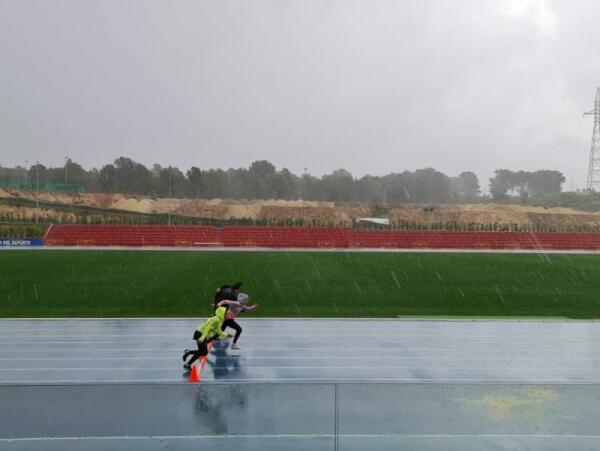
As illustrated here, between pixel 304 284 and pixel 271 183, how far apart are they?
87.0 metres

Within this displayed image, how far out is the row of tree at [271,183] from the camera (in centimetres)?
10256

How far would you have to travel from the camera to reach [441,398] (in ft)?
20.0

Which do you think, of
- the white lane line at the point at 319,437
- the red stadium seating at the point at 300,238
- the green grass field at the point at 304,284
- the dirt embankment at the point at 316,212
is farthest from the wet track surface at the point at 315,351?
the dirt embankment at the point at 316,212

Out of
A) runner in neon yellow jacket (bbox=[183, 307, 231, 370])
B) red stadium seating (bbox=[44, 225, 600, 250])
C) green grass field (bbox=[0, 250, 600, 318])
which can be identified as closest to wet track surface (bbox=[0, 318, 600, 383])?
runner in neon yellow jacket (bbox=[183, 307, 231, 370])

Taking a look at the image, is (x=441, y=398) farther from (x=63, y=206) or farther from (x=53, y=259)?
(x=63, y=206)

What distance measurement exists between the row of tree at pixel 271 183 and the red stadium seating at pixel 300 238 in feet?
173

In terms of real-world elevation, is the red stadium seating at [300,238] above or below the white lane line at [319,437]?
below

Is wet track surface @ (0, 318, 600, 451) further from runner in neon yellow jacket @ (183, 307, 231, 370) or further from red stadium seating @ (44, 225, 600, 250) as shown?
red stadium seating @ (44, 225, 600, 250)

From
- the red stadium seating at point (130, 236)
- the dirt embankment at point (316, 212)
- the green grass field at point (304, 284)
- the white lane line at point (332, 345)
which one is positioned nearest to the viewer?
the white lane line at point (332, 345)

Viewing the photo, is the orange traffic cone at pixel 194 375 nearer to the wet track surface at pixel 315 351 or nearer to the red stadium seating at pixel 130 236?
the wet track surface at pixel 315 351

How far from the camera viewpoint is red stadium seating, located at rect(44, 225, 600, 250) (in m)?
43.2

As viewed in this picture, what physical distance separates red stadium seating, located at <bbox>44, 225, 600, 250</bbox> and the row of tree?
52687 millimetres

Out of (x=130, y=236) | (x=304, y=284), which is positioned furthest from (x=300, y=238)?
(x=304, y=284)

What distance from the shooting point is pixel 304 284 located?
22.4 metres
